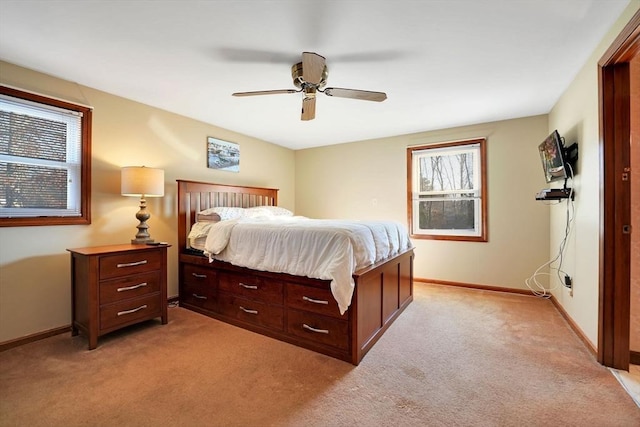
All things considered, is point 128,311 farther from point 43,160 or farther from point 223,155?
point 223,155

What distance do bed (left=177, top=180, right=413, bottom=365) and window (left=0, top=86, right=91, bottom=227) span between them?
0.96 m

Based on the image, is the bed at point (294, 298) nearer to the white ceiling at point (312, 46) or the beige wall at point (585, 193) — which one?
the white ceiling at point (312, 46)

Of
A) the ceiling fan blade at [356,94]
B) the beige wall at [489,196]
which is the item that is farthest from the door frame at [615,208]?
the beige wall at [489,196]

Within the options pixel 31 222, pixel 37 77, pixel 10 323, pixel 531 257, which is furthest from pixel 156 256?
pixel 531 257

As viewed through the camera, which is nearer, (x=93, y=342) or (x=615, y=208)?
(x=615, y=208)

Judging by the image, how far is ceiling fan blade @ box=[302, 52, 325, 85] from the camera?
208 cm

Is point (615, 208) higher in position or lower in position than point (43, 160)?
lower

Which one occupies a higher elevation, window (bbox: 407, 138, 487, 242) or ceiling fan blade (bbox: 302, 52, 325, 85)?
ceiling fan blade (bbox: 302, 52, 325, 85)

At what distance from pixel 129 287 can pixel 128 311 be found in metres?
0.22

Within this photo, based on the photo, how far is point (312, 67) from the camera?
2.14 m

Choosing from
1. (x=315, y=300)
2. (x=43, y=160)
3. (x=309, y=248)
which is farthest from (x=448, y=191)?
(x=43, y=160)

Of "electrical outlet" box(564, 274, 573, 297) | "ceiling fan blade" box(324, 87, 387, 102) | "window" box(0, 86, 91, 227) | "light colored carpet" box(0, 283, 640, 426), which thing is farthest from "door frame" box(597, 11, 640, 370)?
"window" box(0, 86, 91, 227)

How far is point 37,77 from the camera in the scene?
250cm

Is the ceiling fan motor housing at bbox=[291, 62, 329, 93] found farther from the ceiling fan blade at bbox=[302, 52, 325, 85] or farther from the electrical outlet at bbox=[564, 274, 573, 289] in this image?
the electrical outlet at bbox=[564, 274, 573, 289]
